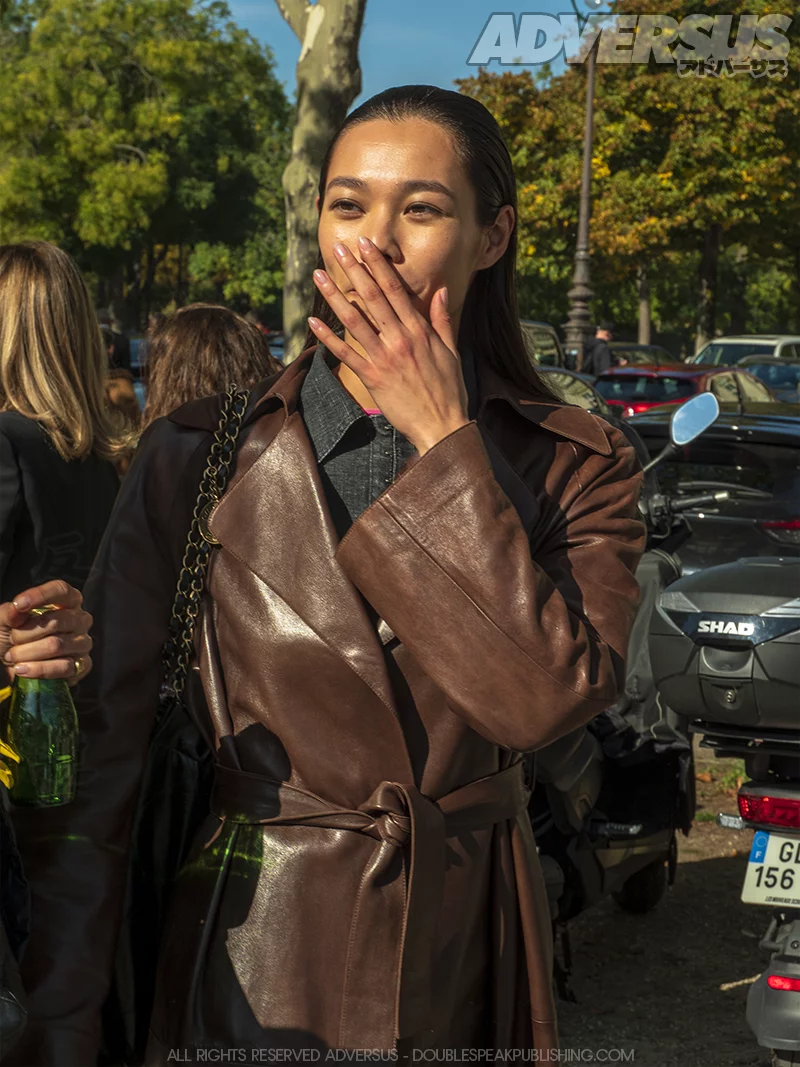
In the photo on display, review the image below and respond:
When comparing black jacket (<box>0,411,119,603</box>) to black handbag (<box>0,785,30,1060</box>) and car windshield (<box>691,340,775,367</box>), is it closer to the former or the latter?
black handbag (<box>0,785,30,1060</box>)

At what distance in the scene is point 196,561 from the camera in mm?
1967

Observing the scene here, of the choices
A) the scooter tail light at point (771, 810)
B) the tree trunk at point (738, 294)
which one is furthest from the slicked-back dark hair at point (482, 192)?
the tree trunk at point (738, 294)

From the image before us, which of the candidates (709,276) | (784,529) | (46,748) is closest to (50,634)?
(46,748)

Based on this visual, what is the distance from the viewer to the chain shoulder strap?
1968 mm

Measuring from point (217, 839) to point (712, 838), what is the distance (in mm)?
4806

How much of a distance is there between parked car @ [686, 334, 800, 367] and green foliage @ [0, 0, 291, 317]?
851 inches

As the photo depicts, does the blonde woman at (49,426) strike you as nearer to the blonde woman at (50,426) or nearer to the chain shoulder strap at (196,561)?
the blonde woman at (50,426)

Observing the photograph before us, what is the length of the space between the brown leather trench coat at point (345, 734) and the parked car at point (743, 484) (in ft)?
15.8

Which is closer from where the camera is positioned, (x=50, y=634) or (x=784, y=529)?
(x=50, y=634)

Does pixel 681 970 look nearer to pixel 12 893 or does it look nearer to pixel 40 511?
pixel 40 511

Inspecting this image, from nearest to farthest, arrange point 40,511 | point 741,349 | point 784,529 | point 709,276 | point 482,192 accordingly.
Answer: point 482,192 → point 40,511 → point 784,529 → point 741,349 → point 709,276

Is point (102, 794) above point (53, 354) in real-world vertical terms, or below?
below

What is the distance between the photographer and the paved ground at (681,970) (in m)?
4.48

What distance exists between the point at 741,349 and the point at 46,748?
85.5 ft
